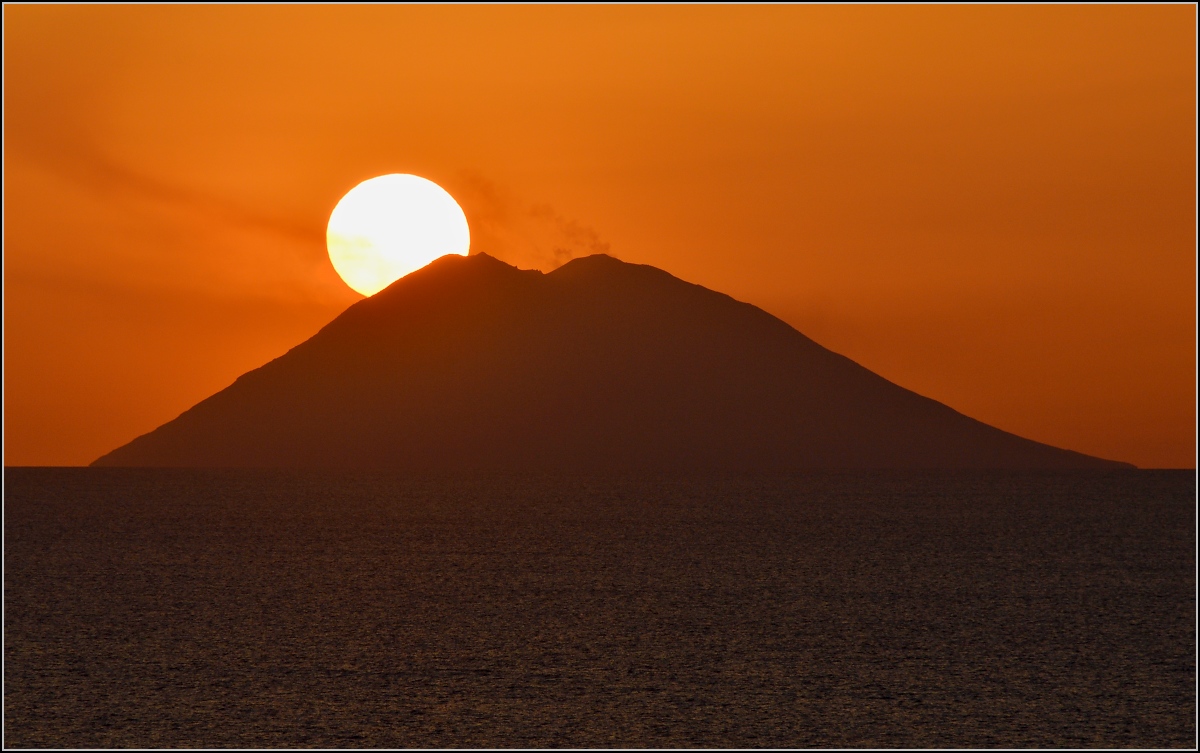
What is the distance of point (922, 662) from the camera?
20.5 metres

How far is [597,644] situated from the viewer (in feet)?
72.2

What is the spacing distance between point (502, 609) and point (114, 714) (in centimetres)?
1152

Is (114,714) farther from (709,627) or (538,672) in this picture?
(709,627)

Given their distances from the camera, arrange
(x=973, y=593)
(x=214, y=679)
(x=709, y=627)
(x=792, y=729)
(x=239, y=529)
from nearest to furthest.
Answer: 1. (x=792, y=729)
2. (x=214, y=679)
3. (x=709, y=627)
4. (x=973, y=593)
5. (x=239, y=529)

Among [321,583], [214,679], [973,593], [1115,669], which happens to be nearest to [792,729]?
[1115,669]

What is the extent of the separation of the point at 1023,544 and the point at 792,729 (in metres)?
36.3

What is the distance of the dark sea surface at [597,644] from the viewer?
15.9m

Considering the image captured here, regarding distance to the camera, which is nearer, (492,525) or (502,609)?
(502,609)

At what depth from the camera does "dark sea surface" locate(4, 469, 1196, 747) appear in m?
15.9

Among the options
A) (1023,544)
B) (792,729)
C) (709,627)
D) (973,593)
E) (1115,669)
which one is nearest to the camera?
(792,729)

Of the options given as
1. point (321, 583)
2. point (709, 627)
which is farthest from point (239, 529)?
point (709, 627)

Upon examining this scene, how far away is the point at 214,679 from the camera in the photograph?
18.6 meters

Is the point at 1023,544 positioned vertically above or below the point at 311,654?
above

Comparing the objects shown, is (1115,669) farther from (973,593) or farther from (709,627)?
(973,593)
